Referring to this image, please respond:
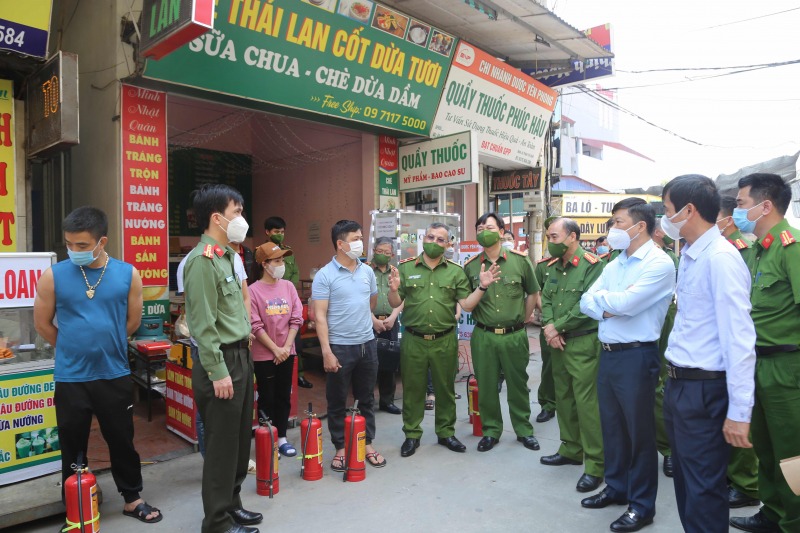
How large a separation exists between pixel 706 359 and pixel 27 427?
4.14 m

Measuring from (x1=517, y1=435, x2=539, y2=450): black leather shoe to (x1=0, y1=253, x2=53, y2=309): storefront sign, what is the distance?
4.04 meters

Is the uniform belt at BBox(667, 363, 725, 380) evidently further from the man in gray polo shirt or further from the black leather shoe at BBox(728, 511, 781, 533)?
the man in gray polo shirt

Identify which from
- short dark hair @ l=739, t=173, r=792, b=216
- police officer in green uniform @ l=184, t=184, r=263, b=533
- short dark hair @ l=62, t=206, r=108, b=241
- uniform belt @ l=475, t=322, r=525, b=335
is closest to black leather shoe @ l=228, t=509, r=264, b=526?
police officer in green uniform @ l=184, t=184, r=263, b=533

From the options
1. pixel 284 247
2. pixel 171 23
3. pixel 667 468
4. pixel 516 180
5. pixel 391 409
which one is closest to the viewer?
pixel 667 468

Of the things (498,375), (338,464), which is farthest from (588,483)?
(338,464)

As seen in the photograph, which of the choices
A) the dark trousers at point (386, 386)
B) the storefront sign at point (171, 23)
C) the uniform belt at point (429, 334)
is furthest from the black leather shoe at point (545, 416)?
the storefront sign at point (171, 23)

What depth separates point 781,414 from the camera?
10.1 ft

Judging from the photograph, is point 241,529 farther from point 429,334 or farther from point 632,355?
point 632,355

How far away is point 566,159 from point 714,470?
30.6 m

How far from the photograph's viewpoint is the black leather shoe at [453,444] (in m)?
4.82

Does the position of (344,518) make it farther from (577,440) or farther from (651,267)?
(651,267)

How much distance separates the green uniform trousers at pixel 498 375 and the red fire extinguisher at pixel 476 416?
0.95 ft

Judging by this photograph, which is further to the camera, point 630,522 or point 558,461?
point 558,461

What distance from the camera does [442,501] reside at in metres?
3.85
